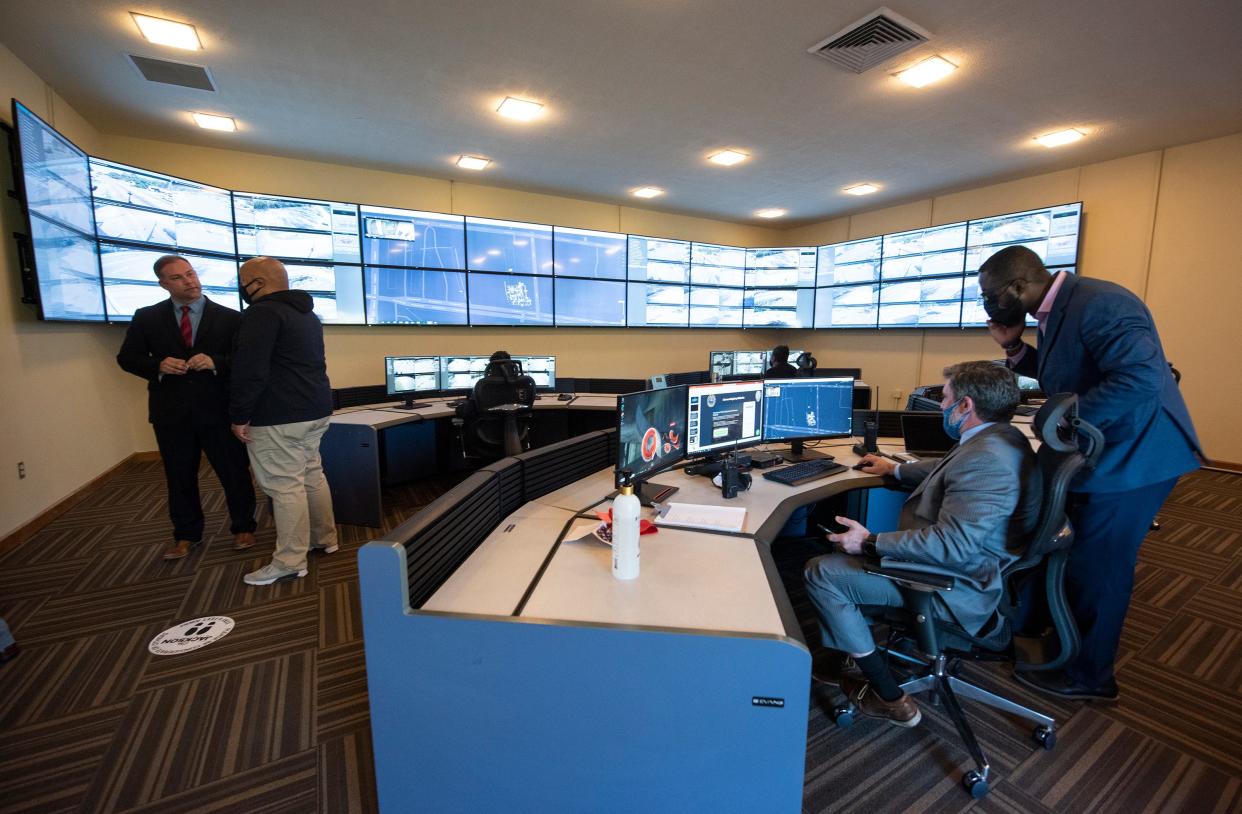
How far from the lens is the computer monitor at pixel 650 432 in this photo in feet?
5.57

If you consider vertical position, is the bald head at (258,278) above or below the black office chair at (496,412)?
above

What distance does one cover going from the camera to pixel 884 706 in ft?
5.54

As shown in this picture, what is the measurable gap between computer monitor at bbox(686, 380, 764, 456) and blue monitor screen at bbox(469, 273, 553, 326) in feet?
12.3

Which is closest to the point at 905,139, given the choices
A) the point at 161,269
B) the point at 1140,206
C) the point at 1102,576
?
the point at 1140,206

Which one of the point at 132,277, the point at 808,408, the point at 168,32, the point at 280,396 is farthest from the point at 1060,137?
the point at 132,277

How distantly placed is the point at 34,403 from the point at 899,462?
480cm

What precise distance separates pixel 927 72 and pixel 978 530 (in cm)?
299

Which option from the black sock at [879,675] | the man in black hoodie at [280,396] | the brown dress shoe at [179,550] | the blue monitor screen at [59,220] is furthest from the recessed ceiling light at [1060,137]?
the blue monitor screen at [59,220]

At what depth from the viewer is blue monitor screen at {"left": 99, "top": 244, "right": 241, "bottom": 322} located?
146 inches

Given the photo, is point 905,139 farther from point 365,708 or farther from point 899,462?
point 365,708

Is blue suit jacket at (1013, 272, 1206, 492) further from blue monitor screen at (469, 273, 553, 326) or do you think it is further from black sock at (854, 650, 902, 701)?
blue monitor screen at (469, 273, 553, 326)

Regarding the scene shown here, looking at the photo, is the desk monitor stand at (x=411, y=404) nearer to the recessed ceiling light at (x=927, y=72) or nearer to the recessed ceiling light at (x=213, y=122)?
the recessed ceiling light at (x=213, y=122)

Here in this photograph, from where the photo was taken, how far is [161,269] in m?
2.53

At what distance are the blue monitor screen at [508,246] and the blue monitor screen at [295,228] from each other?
107cm
